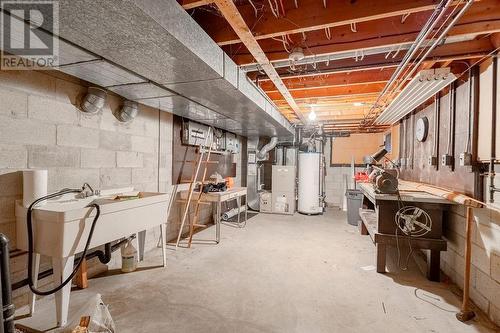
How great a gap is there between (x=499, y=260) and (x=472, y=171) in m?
0.78

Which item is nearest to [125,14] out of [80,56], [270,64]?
[80,56]

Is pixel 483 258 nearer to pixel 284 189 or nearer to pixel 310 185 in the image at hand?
pixel 310 185

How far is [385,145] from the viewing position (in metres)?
6.29

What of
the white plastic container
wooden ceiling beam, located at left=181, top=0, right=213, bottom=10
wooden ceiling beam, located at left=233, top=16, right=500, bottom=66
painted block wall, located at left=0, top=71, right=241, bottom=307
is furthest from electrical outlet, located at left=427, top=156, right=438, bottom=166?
the white plastic container

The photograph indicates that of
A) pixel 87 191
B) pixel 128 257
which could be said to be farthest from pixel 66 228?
pixel 128 257

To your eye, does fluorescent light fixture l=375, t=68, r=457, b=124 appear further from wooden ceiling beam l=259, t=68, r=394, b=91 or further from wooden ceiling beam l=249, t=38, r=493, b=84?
wooden ceiling beam l=259, t=68, r=394, b=91

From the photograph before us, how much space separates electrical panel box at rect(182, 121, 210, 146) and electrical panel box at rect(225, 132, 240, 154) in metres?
0.91

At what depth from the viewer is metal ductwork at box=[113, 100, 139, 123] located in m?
2.78

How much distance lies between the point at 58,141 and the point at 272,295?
2378mm

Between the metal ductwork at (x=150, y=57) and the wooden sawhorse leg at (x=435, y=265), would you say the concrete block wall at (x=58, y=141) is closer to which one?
the metal ductwork at (x=150, y=57)

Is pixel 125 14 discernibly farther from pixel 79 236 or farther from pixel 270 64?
pixel 79 236

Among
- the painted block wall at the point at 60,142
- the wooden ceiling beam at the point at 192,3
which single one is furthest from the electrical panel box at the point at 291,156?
the wooden ceiling beam at the point at 192,3

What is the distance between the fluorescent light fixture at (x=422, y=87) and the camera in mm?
2373

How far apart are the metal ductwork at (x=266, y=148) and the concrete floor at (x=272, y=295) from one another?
3.24m
